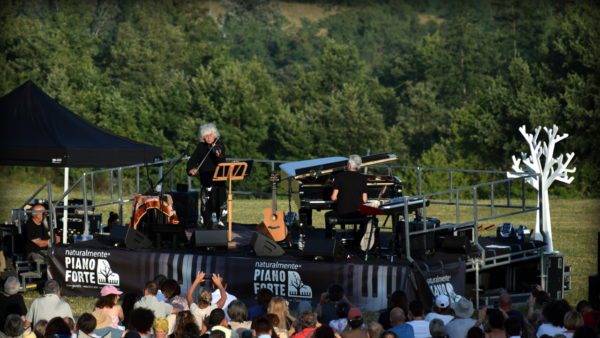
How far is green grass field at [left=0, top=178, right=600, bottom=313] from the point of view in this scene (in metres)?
20.7

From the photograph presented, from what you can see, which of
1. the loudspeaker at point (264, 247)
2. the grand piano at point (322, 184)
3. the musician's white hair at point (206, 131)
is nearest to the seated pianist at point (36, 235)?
the musician's white hair at point (206, 131)

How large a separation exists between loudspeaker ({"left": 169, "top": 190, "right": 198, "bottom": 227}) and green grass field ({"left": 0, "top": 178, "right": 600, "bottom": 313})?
8.72 ft

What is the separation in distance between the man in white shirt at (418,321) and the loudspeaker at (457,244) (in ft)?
16.8

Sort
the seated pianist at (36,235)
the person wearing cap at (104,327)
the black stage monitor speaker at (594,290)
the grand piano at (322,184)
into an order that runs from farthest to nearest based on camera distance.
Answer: the seated pianist at (36,235) → the grand piano at (322,184) → the black stage monitor speaker at (594,290) → the person wearing cap at (104,327)

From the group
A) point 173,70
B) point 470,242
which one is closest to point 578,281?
point 470,242

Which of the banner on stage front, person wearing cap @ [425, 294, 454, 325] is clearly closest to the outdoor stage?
the banner on stage front

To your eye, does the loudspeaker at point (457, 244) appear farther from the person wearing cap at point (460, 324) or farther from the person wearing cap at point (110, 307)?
the person wearing cap at point (110, 307)

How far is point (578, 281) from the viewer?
20.8 meters

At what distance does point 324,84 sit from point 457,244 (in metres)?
50.5

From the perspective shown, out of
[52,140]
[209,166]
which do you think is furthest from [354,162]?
[52,140]

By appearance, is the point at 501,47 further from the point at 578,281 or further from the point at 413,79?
the point at 578,281

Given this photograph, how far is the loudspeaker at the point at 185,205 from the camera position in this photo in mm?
20000

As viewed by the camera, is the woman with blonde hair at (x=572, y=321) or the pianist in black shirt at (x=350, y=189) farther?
the pianist in black shirt at (x=350, y=189)

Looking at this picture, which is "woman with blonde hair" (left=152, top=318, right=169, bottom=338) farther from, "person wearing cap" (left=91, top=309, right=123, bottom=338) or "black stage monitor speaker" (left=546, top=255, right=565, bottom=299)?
"black stage monitor speaker" (left=546, top=255, right=565, bottom=299)
